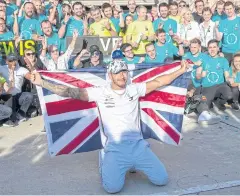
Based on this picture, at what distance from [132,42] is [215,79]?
1948 mm

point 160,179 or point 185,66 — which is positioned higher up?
point 185,66

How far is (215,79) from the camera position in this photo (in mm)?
7445

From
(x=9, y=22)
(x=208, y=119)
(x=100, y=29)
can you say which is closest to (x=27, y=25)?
(x=9, y=22)

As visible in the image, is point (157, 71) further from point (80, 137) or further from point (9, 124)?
point (9, 124)

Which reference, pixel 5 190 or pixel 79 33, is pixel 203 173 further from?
pixel 79 33

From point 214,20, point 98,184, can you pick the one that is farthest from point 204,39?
point 98,184

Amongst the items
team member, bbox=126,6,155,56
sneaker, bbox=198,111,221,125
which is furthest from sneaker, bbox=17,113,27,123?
sneaker, bbox=198,111,221,125

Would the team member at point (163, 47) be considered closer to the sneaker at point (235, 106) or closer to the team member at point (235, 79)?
the team member at point (235, 79)

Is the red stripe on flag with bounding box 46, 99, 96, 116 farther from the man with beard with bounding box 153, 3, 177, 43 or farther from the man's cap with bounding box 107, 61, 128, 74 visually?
the man with beard with bounding box 153, 3, 177, 43

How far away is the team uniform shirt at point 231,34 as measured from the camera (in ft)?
27.0

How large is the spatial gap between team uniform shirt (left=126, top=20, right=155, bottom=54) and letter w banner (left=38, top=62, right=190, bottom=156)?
3396mm

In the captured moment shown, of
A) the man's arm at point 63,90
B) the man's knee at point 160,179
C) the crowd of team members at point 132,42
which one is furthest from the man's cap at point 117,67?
the crowd of team members at point 132,42

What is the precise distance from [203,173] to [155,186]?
0.64m

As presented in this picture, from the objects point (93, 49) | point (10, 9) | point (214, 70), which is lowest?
point (214, 70)
